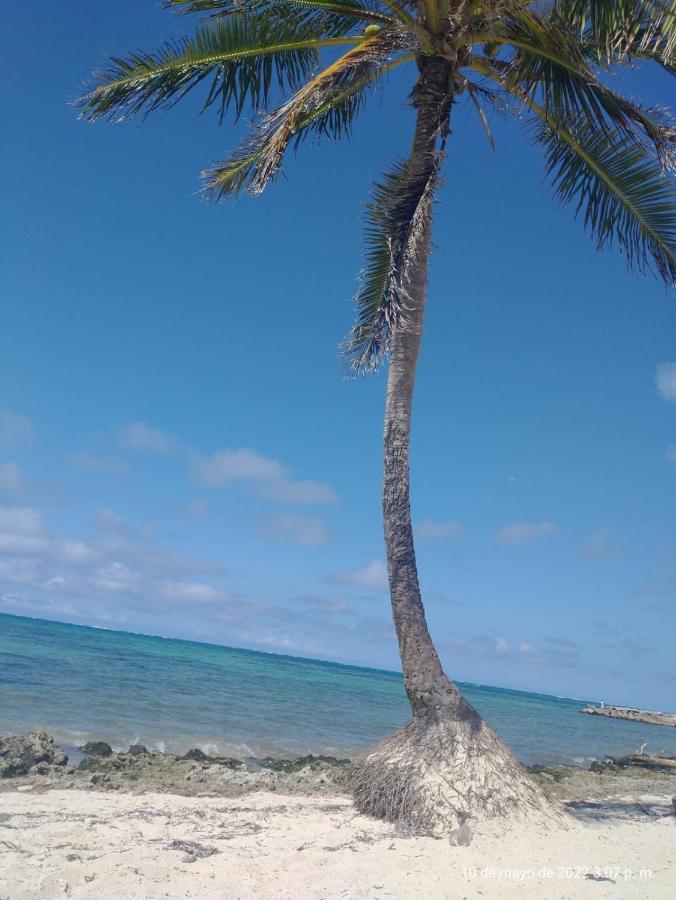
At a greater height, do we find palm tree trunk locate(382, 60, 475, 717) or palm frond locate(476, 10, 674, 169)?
palm frond locate(476, 10, 674, 169)

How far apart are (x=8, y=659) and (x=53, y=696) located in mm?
8615

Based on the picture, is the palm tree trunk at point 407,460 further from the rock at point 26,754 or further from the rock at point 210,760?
the rock at point 26,754

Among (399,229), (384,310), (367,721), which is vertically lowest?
(367,721)

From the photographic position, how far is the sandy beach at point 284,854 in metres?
4.89

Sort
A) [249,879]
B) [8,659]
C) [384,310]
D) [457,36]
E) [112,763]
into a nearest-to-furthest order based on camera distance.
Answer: [249,879]
[384,310]
[457,36]
[112,763]
[8,659]

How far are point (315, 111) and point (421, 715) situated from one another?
7.89 meters

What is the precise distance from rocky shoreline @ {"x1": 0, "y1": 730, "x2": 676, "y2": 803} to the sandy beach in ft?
1.74

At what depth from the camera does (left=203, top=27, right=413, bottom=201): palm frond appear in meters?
8.34

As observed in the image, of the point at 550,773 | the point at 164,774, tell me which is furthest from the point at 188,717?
the point at 550,773

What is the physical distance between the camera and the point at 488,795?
6.73m

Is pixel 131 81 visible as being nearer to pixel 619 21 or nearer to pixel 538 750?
pixel 619 21

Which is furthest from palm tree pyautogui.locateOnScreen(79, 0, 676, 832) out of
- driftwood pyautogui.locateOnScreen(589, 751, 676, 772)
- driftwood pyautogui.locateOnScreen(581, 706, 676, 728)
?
driftwood pyautogui.locateOnScreen(581, 706, 676, 728)

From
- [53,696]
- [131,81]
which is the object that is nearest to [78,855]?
[131,81]

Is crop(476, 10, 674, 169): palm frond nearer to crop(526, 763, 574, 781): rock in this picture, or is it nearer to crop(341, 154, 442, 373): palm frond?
crop(341, 154, 442, 373): palm frond
